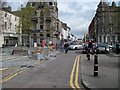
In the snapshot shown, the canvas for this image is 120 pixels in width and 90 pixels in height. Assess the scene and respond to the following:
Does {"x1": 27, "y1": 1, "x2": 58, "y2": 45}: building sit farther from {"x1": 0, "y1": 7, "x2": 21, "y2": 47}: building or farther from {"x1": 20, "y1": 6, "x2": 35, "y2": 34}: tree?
{"x1": 20, "y1": 6, "x2": 35, "y2": 34}: tree

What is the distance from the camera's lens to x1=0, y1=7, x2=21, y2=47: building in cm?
7269

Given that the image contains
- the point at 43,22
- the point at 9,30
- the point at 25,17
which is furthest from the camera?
the point at 43,22

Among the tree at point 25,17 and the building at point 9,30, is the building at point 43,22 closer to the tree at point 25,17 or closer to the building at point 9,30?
the building at point 9,30

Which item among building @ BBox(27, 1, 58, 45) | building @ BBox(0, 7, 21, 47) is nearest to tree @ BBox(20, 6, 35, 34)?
building @ BBox(0, 7, 21, 47)

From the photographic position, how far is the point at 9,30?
271 feet

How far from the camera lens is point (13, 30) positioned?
3410 inches

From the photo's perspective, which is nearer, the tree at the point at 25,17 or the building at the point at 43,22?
the tree at the point at 25,17

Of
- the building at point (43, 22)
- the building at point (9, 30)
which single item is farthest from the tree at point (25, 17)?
the building at point (43, 22)

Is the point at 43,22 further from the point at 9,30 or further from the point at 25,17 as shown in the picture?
the point at 25,17

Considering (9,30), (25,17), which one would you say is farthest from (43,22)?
(25,17)

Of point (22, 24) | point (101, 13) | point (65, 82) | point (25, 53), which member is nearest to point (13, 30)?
point (22, 24)

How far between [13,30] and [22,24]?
11.9 metres

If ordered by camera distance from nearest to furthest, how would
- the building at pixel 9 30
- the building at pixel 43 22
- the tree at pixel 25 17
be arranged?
the building at pixel 9 30, the tree at pixel 25 17, the building at pixel 43 22

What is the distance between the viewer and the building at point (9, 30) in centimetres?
7269
